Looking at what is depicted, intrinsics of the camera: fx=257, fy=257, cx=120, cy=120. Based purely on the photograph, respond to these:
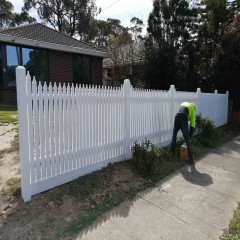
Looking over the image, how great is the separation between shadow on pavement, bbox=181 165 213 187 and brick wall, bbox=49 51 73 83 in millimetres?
11386

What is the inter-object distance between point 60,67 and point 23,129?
1254 cm

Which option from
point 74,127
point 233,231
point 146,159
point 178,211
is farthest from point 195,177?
point 74,127

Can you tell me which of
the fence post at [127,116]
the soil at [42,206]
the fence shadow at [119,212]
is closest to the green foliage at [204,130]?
the fence post at [127,116]

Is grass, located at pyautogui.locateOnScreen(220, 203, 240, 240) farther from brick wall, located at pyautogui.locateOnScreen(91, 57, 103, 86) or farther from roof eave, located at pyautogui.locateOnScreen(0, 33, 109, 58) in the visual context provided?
brick wall, located at pyautogui.locateOnScreen(91, 57, 103, 86)

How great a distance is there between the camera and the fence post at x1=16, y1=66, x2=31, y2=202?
3564 millimetres

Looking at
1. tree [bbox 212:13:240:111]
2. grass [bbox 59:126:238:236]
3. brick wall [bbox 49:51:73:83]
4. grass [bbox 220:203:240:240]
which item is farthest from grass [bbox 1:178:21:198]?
tree [bbox 212:13:240:111]

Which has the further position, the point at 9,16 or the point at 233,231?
the point at 9,16

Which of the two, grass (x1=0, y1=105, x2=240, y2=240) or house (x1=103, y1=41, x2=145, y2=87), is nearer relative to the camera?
grass (x1=0, y1=105, x2=240, y2=240)

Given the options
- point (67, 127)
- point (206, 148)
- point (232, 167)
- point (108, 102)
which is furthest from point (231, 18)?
point (67, 127)

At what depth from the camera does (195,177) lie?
545cm

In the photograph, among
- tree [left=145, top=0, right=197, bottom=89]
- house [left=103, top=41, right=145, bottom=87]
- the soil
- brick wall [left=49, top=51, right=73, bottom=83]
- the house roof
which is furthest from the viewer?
house [left=103, top=41, right=145, bottom=87]

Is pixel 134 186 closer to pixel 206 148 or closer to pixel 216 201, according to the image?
A: pixel 216 201

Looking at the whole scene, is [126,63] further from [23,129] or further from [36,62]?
[23,129]

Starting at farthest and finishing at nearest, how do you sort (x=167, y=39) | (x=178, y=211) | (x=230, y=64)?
(x=167, y=39), (x=230, y=64), (x=178, y=211)
